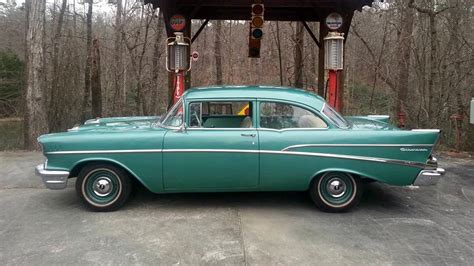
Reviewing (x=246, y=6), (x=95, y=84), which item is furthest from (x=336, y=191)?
(x=95, y=84)

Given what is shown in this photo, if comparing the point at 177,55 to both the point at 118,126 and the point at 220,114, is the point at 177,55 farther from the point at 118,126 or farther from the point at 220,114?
the point at 118,126

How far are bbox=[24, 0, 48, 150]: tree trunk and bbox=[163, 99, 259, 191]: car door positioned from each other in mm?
6693

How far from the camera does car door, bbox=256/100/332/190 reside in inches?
203

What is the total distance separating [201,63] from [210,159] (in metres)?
16.4

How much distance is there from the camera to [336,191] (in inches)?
209

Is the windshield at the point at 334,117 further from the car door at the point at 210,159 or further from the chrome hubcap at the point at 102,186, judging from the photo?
the chrome hubcap at the point at 102,186

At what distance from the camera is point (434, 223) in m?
4.95

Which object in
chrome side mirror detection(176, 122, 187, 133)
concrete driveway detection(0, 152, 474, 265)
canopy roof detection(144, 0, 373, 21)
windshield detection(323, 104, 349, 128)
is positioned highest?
canopy roof detection(144, 0, 373, 21)

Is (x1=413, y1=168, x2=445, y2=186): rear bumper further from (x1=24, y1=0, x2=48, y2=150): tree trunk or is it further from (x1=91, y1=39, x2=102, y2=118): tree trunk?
(x1=91, y1=39, x2=102, y2=118): tree trunk

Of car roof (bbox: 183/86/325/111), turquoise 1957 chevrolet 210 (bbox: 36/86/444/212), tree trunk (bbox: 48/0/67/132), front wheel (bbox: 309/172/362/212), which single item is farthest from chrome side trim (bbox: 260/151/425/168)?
tree trunk (bbox: 48/0/67/132)

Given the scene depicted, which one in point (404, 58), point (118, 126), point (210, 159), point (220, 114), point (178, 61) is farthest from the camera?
point (404, 58)

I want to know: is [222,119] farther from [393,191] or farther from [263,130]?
[393,191]

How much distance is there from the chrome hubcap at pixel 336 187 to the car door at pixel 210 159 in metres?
0.93

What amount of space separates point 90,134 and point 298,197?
289cm
